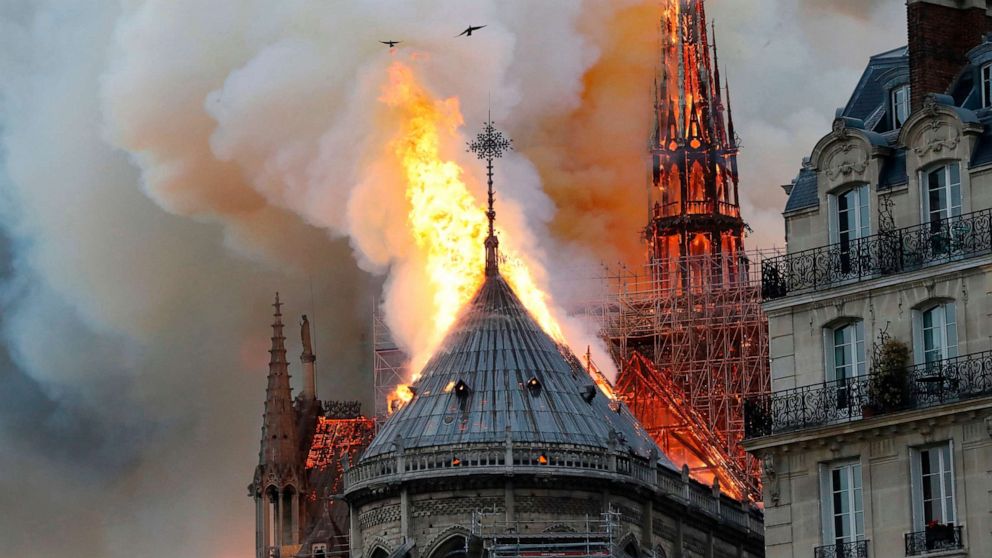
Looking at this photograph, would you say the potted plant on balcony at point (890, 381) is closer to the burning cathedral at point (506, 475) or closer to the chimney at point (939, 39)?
the chimney at point (939, 39)

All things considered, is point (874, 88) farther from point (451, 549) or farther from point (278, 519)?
point (278, 519)

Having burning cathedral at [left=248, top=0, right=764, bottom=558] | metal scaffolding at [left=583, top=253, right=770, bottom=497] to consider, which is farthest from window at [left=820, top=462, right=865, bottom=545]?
metal scaffolding at [left=583, top=253, right=770, bottom=497]

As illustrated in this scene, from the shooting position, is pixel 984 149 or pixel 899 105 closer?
pixel 984 149

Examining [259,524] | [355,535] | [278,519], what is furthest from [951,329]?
[259,524]

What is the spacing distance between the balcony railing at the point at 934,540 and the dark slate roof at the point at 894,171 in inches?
300

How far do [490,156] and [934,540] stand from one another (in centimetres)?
4755

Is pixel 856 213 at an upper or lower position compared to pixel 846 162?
lower

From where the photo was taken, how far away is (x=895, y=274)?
71312 mm

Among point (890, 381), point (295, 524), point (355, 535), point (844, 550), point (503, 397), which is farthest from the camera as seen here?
point (295, 524)

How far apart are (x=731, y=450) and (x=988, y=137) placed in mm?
54337

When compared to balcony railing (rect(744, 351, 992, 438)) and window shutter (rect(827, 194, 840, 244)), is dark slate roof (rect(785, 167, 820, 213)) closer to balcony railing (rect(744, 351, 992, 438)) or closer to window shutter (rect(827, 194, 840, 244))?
window shutter (rect(827, 194, 840, 244))

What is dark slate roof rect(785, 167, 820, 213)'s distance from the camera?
243 feet

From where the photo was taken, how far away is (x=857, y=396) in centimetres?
7169

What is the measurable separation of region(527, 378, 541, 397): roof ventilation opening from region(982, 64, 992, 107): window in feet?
119
